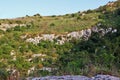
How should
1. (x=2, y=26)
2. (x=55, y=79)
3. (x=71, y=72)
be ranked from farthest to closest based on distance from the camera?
1. (x=2, y=26)
2. (x=71, y=72)
3. (x=55, y=79)

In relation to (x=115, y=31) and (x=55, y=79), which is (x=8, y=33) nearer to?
(x=115, y=31)

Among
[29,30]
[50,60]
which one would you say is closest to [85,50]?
[50,60]

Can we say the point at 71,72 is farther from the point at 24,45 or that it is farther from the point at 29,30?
the point at 29,30

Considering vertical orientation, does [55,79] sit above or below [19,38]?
above

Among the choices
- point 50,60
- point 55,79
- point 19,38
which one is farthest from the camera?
point 19,38

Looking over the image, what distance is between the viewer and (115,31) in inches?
2341

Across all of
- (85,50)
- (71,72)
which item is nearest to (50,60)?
(85,50)

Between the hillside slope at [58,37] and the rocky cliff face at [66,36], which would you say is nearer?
the hillside slope at [58,37]

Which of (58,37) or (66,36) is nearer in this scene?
(58,37)

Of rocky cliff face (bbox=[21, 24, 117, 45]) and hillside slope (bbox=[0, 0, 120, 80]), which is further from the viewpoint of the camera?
rocky cliff face (bbox=[21, 24, 117, 45])

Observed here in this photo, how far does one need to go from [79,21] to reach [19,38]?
10044 millimetres

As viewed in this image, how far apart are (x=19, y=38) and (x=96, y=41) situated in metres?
10.3

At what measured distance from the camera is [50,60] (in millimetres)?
51750

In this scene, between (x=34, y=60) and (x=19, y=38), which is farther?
(x=19, y=38)
